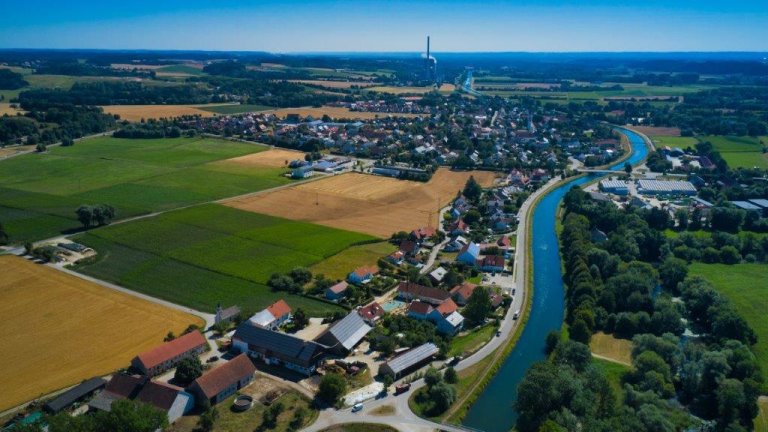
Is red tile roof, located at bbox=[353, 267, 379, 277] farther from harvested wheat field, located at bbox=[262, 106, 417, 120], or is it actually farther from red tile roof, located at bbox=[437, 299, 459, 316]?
harvested wheat field, located at bbox=[262, 106, 417, 120]

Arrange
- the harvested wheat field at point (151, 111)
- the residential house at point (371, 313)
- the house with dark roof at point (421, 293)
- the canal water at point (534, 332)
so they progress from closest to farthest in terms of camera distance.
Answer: the canal water at point (534, 332) → the residential house at point (371, 313) → the house with dark roof at point (421, 293) → the harvested wheat field at point (151, 111)

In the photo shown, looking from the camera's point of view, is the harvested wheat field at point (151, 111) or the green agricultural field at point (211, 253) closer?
the green agricultural field at point (211, 253)

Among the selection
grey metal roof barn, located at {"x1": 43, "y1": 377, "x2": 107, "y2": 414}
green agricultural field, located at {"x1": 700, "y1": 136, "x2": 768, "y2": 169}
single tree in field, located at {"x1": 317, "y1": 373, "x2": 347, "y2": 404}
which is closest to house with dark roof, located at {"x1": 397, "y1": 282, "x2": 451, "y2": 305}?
single tree in field, located at {"x1": 317, "y1": 373, "x2": 347, "y2": 404}

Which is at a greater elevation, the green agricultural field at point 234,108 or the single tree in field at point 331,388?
the green agricultural field at point 234,108

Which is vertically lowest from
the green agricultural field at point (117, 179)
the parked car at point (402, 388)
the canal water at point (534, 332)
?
the canal water at point (534, 332)

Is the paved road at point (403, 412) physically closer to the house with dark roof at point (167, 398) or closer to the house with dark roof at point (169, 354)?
the house with dark roof at point (167, 398)

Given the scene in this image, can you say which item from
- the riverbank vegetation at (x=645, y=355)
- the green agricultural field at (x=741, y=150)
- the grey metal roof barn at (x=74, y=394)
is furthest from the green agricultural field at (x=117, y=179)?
the green agricultural field at (x=741, y=150)

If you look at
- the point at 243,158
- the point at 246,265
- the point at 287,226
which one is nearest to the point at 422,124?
the point at 243,158

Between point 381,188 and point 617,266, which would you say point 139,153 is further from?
point 617,266
